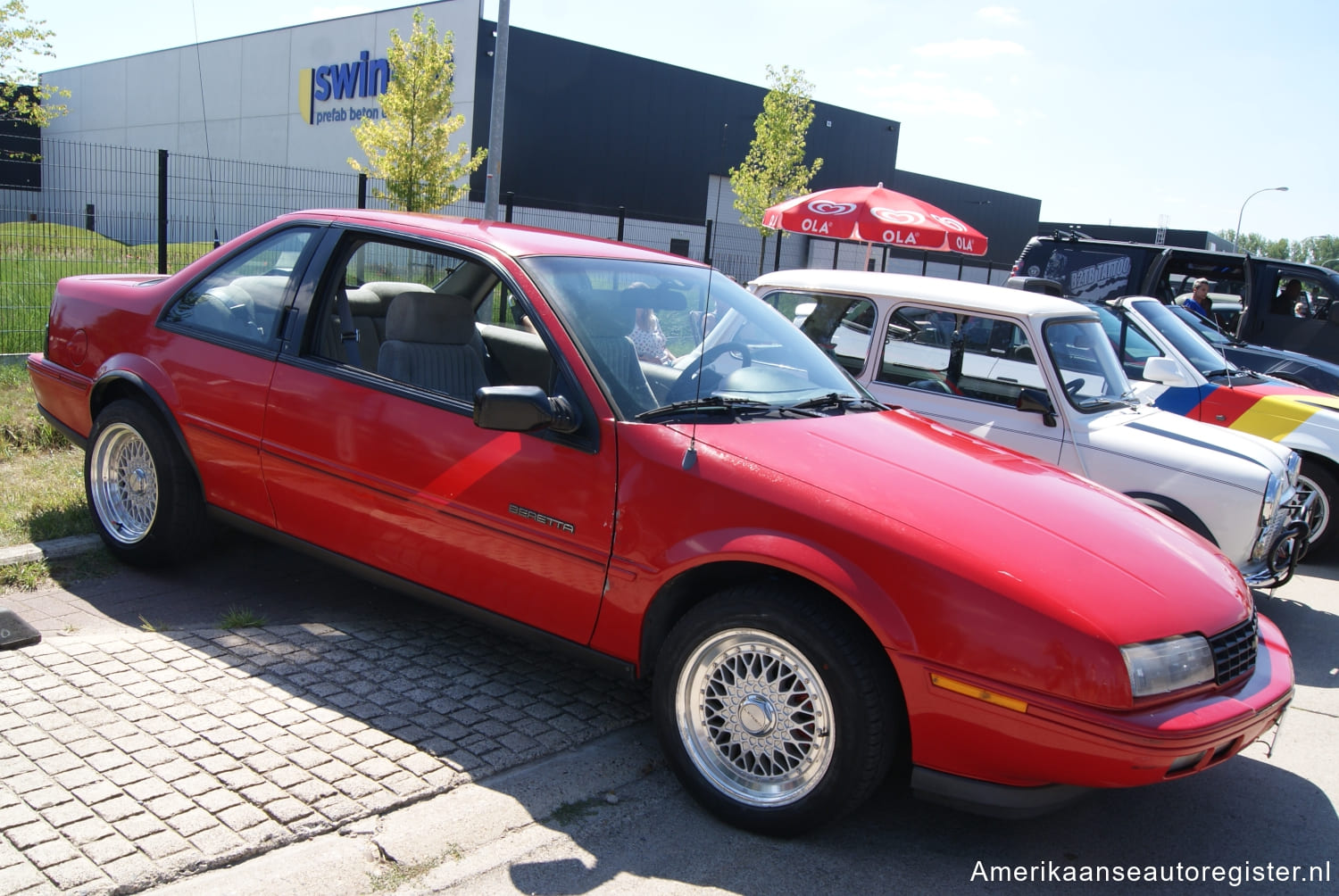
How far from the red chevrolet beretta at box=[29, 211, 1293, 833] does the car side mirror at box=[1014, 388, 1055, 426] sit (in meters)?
1.84

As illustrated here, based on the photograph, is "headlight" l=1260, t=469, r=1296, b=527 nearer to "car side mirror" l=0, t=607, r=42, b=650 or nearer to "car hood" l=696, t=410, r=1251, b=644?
"car hood" l=696, t=410, r=1251, b=644

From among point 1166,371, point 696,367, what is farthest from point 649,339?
point 1166,371

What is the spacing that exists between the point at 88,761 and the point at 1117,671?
3044mm

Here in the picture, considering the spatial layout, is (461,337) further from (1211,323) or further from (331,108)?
(331,108)

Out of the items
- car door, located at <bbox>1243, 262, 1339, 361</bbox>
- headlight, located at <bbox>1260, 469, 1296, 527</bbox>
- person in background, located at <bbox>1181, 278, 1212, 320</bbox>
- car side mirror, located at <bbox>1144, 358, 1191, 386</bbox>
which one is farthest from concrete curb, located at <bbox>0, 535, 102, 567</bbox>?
car door, located at <bbox>1243, 262, 1339, 361</bbox>

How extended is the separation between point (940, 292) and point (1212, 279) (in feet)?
24.5

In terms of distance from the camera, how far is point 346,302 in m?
4.53

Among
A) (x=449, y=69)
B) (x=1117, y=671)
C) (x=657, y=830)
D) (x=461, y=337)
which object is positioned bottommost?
(x=657, y=830)

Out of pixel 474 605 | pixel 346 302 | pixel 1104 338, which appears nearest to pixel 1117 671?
pixel 474 605

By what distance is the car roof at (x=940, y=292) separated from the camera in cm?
604

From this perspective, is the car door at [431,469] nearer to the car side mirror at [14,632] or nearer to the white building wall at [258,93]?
the car side mirror at [14,632]

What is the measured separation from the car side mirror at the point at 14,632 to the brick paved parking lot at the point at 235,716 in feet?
0.36

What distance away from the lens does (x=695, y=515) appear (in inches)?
128

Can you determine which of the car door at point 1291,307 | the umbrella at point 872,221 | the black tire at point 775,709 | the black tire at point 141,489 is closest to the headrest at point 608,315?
the black tire at point 775,709
